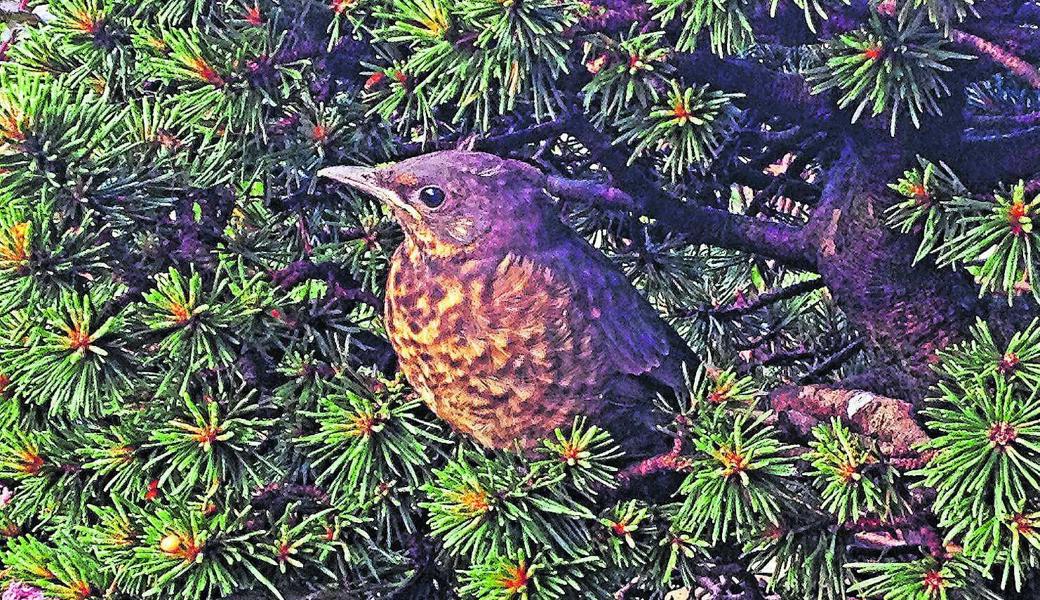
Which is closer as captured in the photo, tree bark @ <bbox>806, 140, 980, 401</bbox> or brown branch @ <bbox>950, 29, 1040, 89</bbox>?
brown branch @ <bbox>950, 29, 1040, 89</bbox>

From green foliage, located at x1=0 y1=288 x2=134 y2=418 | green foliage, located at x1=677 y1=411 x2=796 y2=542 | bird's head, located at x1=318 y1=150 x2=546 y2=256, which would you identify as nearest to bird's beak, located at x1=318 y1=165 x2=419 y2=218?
bird's head, located at x1=318 y1=150 x2=546 y2=256

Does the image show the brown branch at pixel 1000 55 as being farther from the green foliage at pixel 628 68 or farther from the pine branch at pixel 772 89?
the green foliage at pixel 628 68

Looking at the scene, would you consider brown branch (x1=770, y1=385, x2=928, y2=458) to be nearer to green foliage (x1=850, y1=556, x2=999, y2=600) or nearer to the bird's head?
green foliage (x1=850, y1=556, x2=999, y2=600)

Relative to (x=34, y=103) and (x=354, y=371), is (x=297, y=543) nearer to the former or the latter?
(x=354, y=371)

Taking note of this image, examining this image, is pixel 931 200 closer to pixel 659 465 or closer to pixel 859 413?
pixel 859 413

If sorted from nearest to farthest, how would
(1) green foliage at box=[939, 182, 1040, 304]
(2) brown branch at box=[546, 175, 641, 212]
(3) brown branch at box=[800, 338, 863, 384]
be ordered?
(1) green foliage at box=[939, 182, 1040, 304] < (2) brown branch at box=[546, 175, 641, 212] < (3) brown branch at box=[800, 338, 863, 384]

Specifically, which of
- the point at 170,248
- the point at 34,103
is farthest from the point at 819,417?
the point at 34,103
